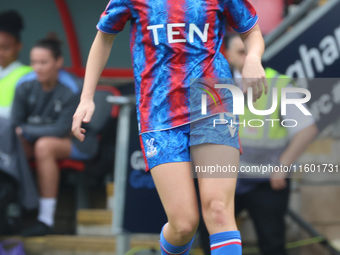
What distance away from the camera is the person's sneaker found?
6775 millimetres

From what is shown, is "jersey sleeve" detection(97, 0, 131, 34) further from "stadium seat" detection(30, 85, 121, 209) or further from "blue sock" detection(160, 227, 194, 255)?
"stadium seat" detection(30, 85, 121, 209)

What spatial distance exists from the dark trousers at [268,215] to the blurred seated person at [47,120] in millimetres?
1683

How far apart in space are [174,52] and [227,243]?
94cm

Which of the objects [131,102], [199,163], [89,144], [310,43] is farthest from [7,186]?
[199,163]

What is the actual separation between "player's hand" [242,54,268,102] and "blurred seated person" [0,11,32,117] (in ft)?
11.7

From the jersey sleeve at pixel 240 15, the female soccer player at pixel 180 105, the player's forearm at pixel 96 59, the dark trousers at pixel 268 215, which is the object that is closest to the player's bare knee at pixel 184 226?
the female soccer player at pixel 180 105

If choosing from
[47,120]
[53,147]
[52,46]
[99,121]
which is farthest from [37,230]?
[52,46]

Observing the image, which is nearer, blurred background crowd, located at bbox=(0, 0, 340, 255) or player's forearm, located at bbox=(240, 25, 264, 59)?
player's forearm, located at bbox=(240, 25, 264, 59)

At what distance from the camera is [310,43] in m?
6.18

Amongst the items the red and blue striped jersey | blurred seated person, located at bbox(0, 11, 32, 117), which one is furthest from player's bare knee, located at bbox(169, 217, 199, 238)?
blurred seated person, located at bbox(0, 11, 32, 117)

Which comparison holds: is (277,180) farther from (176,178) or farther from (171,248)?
(176,178)

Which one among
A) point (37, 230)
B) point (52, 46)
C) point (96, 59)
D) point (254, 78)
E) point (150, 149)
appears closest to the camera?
point (254, 78)

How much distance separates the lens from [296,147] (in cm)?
557

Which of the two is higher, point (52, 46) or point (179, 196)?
point (52, 46)
